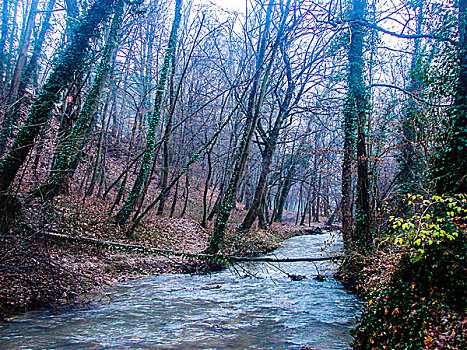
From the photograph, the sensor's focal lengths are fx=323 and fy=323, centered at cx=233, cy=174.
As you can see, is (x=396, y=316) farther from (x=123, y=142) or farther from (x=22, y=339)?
(x=123, y=142)

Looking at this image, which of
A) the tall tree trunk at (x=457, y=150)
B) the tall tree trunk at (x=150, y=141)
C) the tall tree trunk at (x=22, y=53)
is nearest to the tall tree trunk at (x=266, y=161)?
the tall tree trunk at (x=150, y=141)

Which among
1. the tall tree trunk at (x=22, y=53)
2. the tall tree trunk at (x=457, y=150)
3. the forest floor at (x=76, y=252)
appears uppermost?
the tall tree trunk at (x=22, y=53)

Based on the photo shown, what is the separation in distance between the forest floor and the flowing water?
1.92ft

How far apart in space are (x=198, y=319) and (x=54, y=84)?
6.51 metres

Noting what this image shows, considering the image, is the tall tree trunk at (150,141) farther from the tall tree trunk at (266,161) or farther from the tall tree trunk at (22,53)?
the tall tree trunk at (22,53)

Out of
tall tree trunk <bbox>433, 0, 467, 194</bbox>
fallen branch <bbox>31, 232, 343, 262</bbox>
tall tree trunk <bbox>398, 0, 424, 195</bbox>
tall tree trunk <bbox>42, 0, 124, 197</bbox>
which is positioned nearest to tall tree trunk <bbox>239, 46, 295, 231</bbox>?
tall tree trunk <bbox>398, 0, 424, 195</bbox>

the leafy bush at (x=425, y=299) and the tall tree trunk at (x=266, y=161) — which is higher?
the tall tree trunk at (x=266, y=161)

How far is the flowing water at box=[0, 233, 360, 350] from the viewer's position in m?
5.26

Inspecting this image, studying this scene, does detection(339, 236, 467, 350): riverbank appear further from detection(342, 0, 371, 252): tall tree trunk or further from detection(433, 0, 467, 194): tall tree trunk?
detection(342, 0, 371, 252): tall tree trunk

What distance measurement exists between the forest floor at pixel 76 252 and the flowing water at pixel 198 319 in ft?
1.92

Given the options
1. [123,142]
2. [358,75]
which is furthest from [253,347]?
[123,142]

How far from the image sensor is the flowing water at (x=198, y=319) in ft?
17.3

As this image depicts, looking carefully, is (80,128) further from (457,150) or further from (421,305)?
(421,305)

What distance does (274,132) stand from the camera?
19312mm
